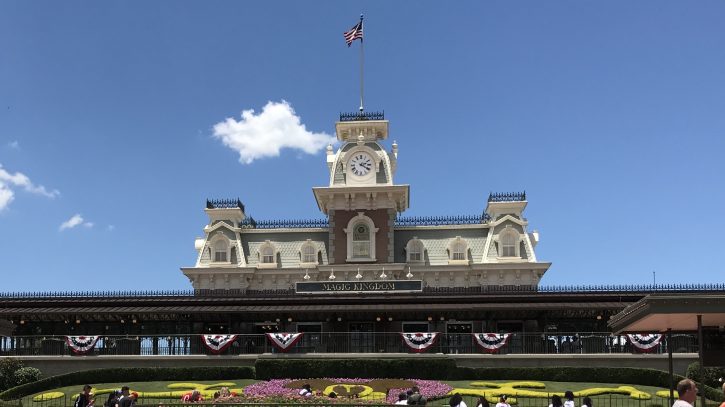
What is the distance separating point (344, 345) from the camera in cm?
4491

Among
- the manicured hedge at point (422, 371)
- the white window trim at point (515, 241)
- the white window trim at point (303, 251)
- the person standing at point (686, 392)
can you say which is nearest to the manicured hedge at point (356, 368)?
the manicured hedge at point (422, 371)

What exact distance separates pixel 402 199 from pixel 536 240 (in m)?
11.4

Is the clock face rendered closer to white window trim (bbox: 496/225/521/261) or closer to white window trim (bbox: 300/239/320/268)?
white window trim (bbox: 300/239/320/268)

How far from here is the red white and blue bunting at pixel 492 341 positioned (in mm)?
42031

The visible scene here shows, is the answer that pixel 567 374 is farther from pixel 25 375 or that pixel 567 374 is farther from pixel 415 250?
pixel 25 375

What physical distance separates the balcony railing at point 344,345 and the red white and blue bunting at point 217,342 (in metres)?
0.33

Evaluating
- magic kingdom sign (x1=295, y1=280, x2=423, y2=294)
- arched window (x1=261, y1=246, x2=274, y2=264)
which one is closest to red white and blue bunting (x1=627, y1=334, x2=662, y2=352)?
magic kingdom sign (x1=295, y1=280, x2=423, y2=294)

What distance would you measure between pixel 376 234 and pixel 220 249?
41.1ft

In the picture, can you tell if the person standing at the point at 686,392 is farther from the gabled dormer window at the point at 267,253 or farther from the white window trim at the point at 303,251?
the gabled dormer window at the point at 267,253

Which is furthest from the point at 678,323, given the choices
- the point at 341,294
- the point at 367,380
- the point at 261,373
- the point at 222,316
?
the point at 222,316

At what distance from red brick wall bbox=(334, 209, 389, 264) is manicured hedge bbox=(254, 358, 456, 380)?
21362mm

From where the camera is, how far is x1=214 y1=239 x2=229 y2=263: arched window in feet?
209

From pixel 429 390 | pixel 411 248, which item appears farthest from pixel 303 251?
pixel 429 390

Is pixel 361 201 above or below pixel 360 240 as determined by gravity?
above
